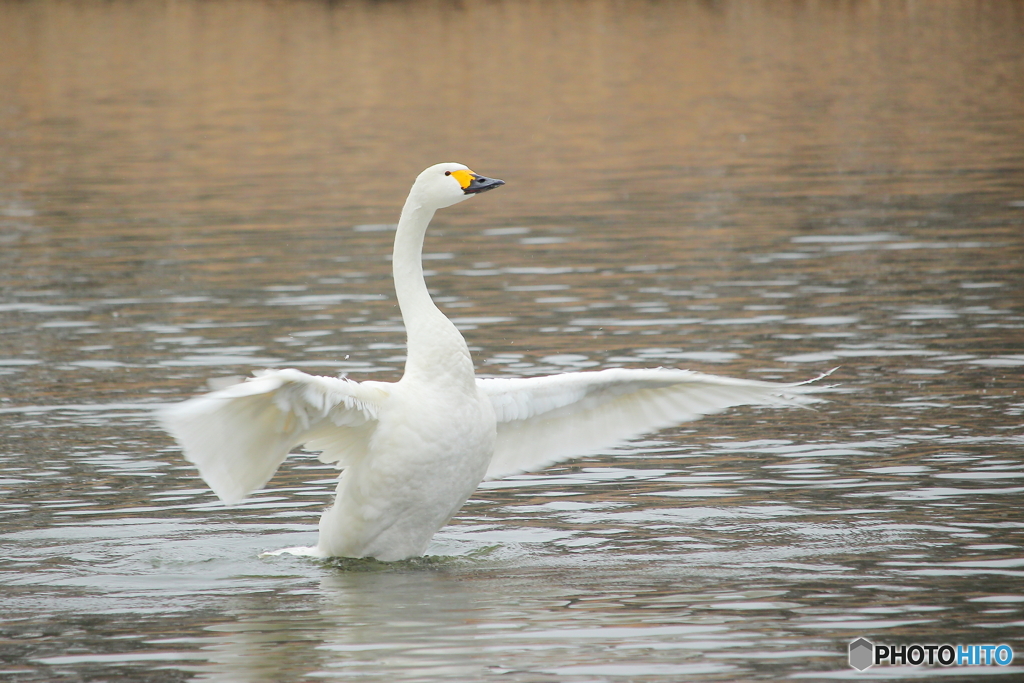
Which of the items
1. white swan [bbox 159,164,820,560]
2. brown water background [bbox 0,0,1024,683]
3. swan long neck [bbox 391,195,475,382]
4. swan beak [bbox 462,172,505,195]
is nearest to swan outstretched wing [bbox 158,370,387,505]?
white swan [bbox 159,164,820,560]

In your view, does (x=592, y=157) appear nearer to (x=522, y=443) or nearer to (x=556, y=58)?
(x=556, y=58)

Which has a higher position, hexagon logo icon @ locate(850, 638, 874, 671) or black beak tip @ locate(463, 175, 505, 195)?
black beak tip @ locate(463, 175, 505, 195)

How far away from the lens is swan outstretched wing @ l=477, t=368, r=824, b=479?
9.83 meters

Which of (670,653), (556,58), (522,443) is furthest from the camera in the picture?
(556,58)

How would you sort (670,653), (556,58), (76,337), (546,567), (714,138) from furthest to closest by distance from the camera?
1. (556,58)
2. (714,138)
3. (76,337)
4. (546,567)
5. (670,653)

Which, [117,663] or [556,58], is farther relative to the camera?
[556,58]

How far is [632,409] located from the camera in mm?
10234

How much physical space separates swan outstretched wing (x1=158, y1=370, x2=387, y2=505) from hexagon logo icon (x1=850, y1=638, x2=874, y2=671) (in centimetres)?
293

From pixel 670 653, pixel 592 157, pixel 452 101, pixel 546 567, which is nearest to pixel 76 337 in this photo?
pixel 546 567

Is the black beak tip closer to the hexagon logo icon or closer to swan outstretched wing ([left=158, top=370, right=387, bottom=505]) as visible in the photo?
swan outstretched wing ([left=158, top=370, right=387, bottom=505])

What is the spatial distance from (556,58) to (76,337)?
103 feet

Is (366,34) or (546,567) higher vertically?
(366,34)

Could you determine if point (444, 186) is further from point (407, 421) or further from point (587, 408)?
point (587, 408)

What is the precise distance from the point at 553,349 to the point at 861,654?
778 cm
